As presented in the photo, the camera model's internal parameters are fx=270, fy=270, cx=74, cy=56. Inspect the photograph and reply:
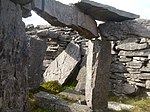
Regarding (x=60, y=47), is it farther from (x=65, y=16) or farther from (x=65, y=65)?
(x=65, y=16)

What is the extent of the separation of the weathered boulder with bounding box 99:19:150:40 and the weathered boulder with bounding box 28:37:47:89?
2252 millimetres

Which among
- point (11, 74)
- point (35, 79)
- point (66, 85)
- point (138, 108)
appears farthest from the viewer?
point (66, 85)

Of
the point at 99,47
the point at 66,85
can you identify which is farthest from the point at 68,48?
the point at 99,47

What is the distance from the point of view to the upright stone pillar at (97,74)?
21.9 feet

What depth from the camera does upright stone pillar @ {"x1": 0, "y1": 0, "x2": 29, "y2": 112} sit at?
4.11m

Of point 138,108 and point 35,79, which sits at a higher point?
point 35,79

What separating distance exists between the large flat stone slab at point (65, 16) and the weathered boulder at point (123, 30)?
0.29m

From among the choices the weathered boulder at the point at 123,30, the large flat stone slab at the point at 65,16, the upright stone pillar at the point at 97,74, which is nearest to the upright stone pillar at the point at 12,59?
the large flat stone slab at the point at 65,16

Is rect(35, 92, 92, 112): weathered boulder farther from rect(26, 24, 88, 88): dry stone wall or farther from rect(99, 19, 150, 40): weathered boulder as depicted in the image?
rect(26, 24, 88, 88): dry stone wall

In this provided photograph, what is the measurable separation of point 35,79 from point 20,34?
3510mm

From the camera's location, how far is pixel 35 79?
7.83 metres

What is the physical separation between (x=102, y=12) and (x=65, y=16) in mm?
974

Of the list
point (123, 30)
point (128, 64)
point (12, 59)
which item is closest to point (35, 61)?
point (123, 30)

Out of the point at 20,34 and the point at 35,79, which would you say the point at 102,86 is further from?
the point at 20,34
